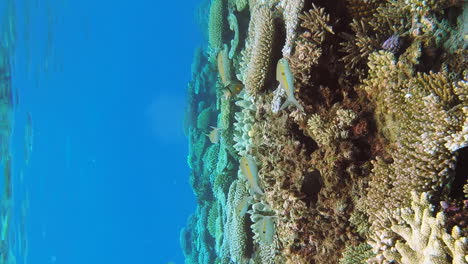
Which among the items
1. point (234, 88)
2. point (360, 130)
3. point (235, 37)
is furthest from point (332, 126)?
point (235, 37)

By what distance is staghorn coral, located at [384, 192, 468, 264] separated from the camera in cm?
237

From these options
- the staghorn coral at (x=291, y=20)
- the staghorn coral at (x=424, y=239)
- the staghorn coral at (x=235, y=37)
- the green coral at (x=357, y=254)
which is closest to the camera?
the staghorn coral at (x=424, y=239)

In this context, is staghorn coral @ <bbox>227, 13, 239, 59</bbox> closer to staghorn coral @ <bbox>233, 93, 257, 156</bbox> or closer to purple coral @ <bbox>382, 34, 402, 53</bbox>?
staghorn coral @ <bbox>233, 93, 257, 156</bbox>

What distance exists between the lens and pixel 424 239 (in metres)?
2.65

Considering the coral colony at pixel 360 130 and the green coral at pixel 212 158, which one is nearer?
the coral colony at pixel 360 130

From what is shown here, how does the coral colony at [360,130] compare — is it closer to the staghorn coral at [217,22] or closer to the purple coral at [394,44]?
the purple coral at [394,44]

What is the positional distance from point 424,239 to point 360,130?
1.45m

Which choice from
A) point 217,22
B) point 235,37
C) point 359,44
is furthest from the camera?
point 217,22

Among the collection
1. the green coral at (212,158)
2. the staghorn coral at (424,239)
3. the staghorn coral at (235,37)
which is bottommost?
the staghorn coral at (424,239)

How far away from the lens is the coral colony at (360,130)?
2.89m

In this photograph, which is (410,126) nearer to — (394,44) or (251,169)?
(394,44)

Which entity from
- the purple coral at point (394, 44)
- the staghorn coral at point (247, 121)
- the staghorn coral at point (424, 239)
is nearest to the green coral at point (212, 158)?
the staghorn coral at point (247, 121)

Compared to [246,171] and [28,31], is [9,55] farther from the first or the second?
[246,171]

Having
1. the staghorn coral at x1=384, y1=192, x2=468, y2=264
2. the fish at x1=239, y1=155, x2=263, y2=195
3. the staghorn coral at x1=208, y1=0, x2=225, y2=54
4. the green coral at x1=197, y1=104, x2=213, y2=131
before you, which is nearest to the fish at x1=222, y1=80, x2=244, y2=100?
the fish at x1=239, y1=155, x2=263, y2=195
